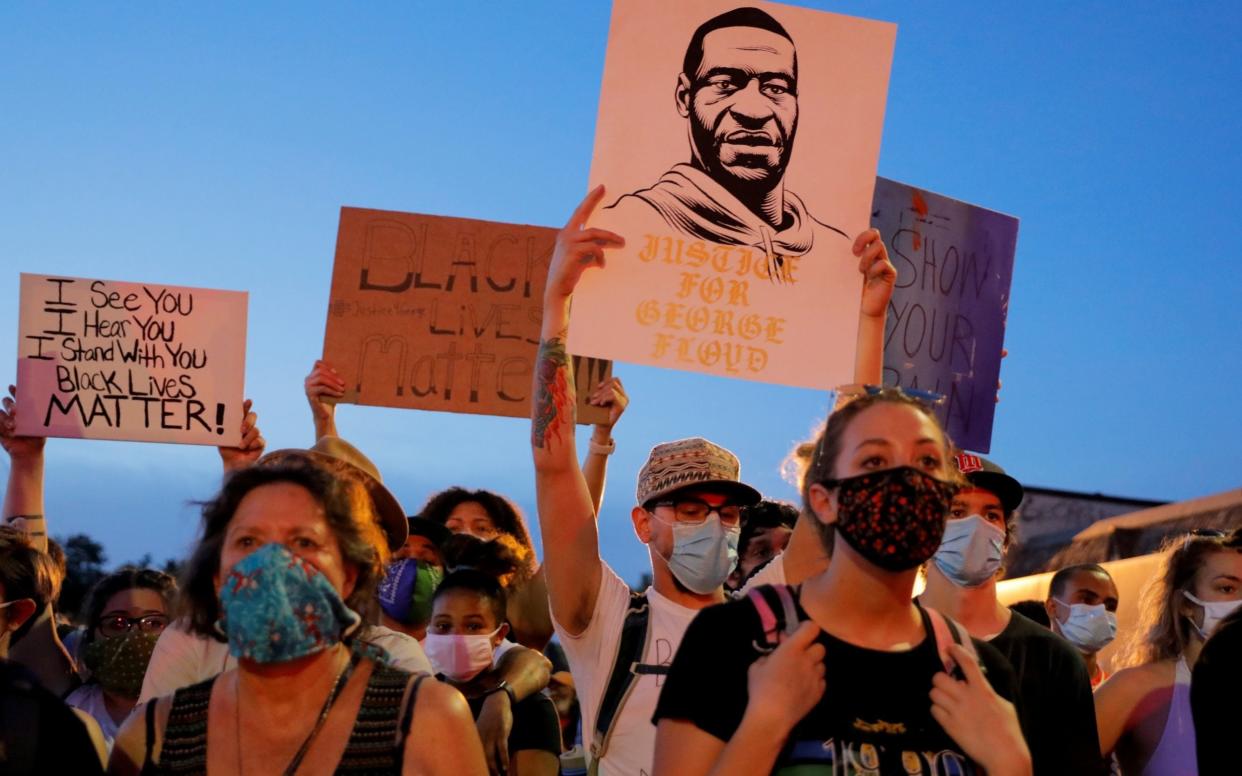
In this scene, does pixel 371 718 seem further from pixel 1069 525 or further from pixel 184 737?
pixel 1069 525

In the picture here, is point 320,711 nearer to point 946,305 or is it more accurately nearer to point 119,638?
point 119,638

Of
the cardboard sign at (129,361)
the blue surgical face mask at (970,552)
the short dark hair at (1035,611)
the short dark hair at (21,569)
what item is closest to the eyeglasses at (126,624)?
the short dark hair at (21,569)

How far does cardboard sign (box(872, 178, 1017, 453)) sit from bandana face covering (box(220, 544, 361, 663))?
3.25 metres

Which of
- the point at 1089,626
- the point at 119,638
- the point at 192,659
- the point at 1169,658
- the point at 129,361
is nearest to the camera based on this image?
the point at 192,659

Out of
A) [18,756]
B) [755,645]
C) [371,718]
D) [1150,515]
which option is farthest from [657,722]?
[1150,515]

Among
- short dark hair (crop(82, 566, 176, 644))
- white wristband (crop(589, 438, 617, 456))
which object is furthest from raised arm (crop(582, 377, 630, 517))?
short dark hair (crop(82, 566, 176, 644))

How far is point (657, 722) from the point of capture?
3.24 m

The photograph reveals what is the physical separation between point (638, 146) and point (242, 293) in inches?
106

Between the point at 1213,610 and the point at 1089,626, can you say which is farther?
the point at 1089,626

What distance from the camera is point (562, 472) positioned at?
468 centimetres

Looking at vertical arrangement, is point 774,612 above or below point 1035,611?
above

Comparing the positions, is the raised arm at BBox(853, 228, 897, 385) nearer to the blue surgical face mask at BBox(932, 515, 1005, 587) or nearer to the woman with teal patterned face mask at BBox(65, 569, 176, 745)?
the blue surgical face mask at BBox(932, 515, 1005, 587)

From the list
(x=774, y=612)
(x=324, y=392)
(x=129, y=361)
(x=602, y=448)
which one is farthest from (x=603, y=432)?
(x=774, y=612)

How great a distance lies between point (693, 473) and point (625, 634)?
2.04 feet
